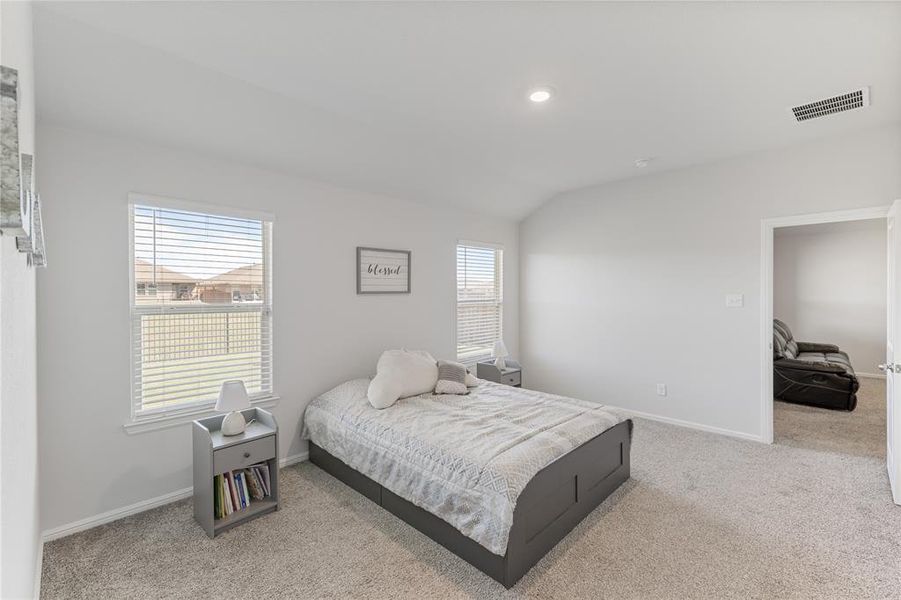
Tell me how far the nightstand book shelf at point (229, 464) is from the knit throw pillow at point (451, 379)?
1357 mm

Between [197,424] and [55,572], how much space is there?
34.6 inches

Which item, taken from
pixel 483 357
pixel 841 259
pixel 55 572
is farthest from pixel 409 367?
pixel 841 259

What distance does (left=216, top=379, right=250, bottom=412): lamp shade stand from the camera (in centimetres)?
254

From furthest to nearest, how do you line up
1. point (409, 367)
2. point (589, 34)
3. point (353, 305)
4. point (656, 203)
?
point (656, 203) → point (353, 305) → point (409, 367) → point (589, 34)

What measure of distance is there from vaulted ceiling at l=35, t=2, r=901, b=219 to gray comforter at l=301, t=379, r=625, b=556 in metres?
2.07

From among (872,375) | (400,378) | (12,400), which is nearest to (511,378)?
(400,378)

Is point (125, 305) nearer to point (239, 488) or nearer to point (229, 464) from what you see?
point (229, 464)

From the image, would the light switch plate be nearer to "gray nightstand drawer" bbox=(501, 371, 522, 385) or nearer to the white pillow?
"gray nightstand drawer" bbox=(501, 371, 522, 385)

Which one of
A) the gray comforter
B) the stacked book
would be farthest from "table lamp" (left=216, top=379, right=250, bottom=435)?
the gray comforter

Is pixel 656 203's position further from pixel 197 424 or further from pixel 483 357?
pixel 197 424

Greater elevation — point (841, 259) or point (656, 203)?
point (656, 203)

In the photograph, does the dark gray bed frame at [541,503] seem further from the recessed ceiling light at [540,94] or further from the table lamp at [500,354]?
the recessed ceiling light at [540,94]

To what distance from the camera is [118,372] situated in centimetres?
255

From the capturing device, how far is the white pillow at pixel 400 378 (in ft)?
10.1
